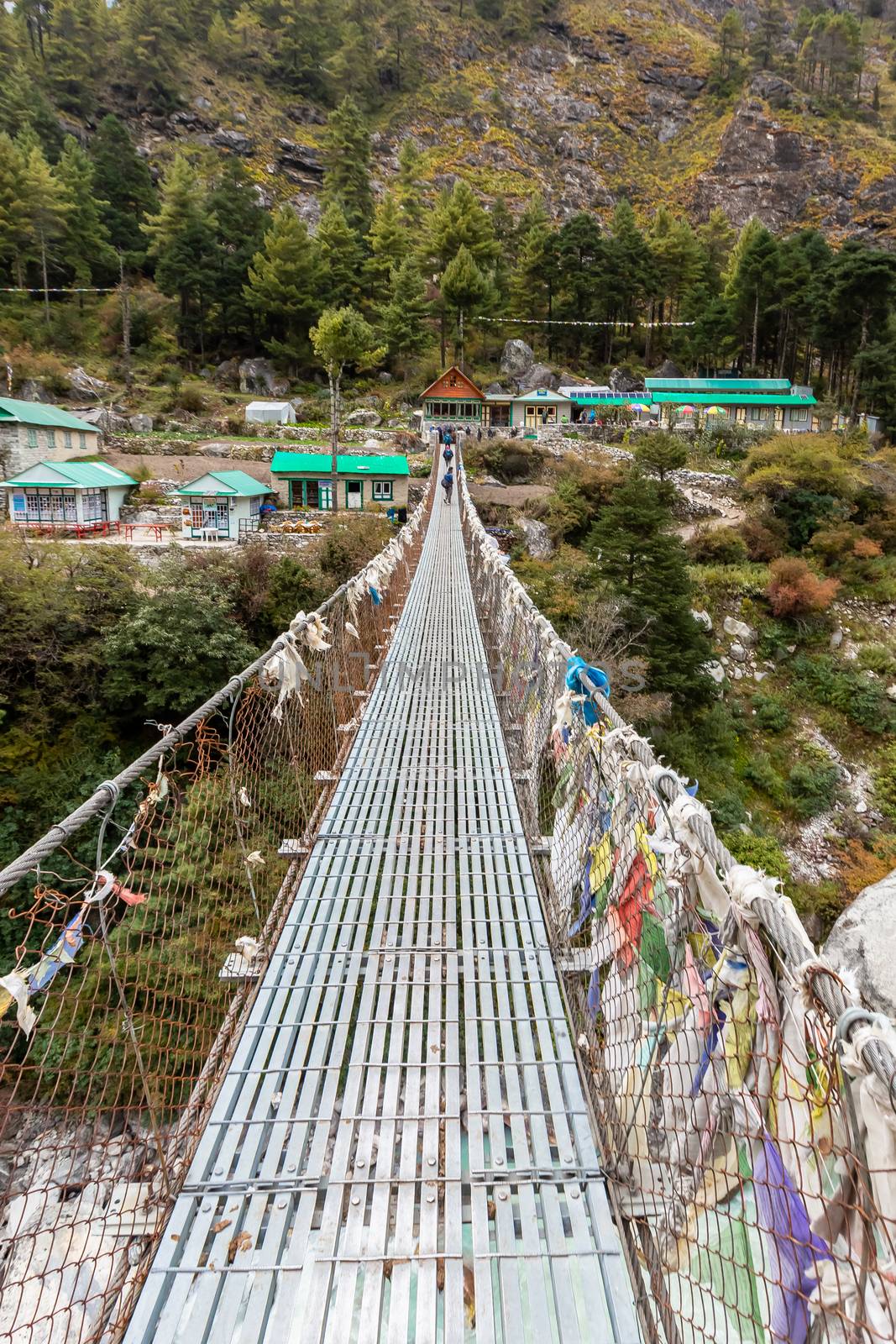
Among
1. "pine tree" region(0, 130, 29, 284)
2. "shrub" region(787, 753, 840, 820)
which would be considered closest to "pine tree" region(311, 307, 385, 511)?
"pine tree" region(0, 130, 29, 284)

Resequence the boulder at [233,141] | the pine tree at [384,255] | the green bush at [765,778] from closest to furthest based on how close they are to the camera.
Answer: the green bush at [765,778], the pine tree at [384,255], the boulder at [233,141]

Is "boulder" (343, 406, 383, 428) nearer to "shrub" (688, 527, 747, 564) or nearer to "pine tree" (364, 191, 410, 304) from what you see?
"pine tree" (364, 191, 410, 304)

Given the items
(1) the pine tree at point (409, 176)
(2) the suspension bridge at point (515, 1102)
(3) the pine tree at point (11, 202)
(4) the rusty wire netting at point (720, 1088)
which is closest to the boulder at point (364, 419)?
(3) the pine tree at point (11, 202)

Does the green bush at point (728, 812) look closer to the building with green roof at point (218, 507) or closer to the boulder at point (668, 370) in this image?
the building with green roof at point (218, 507)

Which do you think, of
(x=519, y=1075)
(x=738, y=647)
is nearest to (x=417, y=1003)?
(x=519, y=1075)

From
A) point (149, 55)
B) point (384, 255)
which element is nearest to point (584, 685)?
point (384, 255)

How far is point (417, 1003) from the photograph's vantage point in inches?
82.4

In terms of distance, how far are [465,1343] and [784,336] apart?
3214 centimetres

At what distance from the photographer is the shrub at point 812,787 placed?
38.6 feet

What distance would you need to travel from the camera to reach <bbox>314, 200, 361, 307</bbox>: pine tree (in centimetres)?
2833

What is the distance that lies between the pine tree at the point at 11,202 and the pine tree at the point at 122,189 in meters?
3.72

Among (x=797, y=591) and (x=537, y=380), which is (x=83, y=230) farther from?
(x=797, y=591)

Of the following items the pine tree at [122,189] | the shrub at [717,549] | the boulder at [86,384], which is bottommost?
the shrub at [717,549]

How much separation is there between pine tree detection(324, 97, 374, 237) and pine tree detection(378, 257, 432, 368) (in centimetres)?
1080
